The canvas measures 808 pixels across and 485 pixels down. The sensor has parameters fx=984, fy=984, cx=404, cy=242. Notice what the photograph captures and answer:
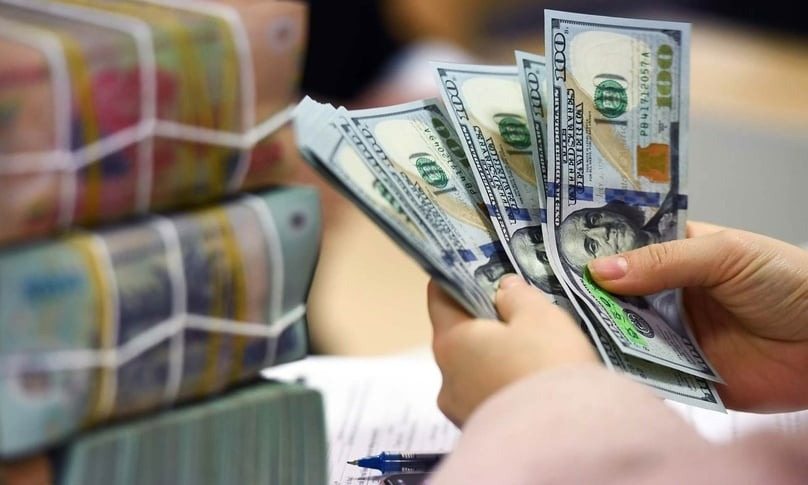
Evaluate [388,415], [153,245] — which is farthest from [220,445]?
[388,415]

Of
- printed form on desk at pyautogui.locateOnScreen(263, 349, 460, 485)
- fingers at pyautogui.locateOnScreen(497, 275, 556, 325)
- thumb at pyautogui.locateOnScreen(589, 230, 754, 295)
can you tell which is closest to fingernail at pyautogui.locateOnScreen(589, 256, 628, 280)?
thumb at pyautogui.locateOnScreen(589, 230, 754, 295)

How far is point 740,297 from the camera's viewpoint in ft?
2.69

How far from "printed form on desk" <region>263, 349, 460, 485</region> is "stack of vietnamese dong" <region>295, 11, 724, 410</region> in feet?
0.61

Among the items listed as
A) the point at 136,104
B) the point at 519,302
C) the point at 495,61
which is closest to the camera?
the point at 136,104

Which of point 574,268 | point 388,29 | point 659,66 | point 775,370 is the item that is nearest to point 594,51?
point 659,66

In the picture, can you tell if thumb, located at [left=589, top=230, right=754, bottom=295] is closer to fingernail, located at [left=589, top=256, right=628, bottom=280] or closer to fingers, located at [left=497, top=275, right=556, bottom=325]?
fingernail, located at [left=589, top=256, right=628, bottom=280]

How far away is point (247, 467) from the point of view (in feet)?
1.98

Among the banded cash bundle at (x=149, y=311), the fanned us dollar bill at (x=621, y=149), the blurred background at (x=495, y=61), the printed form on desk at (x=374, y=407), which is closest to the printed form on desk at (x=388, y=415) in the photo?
the printed form on desk at (x=374, y=407)

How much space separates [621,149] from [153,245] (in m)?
0.44

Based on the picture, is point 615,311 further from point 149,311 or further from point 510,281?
point 149,311

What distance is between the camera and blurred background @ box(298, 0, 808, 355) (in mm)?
1574

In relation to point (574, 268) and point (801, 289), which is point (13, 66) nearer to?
point (574, 268)

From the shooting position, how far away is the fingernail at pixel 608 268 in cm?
76

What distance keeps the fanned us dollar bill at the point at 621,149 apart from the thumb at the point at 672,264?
2cm
